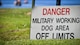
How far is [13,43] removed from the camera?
4.33 m

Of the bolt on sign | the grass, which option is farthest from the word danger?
the grass

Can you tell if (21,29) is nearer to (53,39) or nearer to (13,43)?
(13,43)

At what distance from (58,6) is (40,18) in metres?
0.39

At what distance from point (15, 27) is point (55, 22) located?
0.74 metres

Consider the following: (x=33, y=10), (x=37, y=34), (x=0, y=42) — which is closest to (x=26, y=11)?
(x=33, y=10)

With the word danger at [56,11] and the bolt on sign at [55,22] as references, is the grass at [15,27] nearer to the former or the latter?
the bolt on sign at [55,22]

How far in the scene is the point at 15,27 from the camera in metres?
4.36

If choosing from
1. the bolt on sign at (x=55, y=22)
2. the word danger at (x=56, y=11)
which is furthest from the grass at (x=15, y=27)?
the word danger at (x=56, y=11)

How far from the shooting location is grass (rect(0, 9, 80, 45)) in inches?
171

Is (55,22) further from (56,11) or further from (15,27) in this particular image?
(15,27)

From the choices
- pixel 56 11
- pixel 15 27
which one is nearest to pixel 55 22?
pixel 56 11

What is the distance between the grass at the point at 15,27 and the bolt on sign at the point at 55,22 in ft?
0.31

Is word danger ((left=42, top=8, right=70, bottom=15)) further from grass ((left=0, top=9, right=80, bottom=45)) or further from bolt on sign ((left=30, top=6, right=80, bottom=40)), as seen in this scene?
grass ((left=0, top=9, right=80, bottom=45))

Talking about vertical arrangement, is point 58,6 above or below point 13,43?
above
